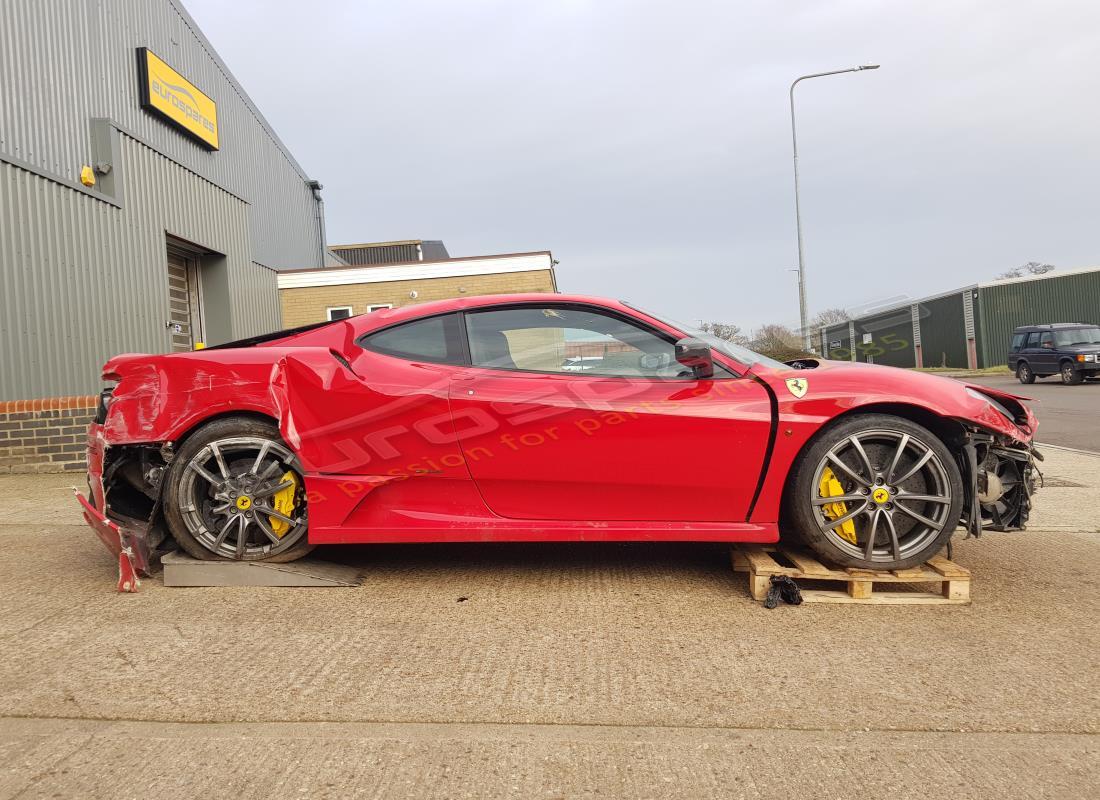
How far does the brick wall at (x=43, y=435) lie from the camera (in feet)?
25.0

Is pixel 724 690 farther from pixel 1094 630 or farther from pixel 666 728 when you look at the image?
pixel 1094 630

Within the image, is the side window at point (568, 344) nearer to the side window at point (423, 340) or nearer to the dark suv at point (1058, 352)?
the side window at point (423, 340)

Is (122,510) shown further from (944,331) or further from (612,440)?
(944,331)

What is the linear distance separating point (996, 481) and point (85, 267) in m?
10.8

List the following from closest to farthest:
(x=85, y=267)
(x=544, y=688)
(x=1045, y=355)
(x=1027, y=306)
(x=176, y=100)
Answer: (x=544, y=688) < (x=85, y=267) < (x=176, y=100) < (x=1045, y=355) < (x=1027, y=306)

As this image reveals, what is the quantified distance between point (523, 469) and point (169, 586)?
1838 mm

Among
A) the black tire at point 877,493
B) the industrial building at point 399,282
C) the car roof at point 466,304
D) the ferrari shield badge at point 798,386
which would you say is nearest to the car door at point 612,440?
the ferrari shield badge at point 798,386

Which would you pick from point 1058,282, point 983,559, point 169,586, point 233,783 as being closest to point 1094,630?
point 983,559

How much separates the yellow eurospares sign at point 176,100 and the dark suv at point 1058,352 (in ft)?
75.1

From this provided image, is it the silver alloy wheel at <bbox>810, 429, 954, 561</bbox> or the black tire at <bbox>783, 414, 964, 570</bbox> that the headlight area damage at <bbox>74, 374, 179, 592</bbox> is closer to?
the black tire at <bbox>783, 414, 964, 570</bbox>

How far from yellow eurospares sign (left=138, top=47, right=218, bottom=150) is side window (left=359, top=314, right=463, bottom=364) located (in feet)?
40.1

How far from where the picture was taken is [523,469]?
330 centimetres

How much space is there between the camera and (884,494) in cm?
326

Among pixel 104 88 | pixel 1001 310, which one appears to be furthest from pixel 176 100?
pixel 1001 310
